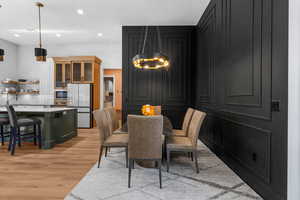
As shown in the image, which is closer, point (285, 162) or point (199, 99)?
point (285, 162)

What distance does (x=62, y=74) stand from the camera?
602 cm

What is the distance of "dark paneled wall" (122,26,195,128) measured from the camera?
4.74m

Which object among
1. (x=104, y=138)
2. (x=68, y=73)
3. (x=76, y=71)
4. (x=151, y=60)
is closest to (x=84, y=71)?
Result: (x=76, y=71)

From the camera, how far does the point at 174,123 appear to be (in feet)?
15.8

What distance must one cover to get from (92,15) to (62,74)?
2.76 metres

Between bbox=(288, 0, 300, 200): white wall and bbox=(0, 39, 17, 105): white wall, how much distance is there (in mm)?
7665

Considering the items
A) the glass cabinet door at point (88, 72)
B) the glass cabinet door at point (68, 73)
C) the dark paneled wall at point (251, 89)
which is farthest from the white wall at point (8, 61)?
the dark paneled wall at point (251, 89)

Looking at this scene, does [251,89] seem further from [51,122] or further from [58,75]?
[58,75]

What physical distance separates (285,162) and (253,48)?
1294 mm

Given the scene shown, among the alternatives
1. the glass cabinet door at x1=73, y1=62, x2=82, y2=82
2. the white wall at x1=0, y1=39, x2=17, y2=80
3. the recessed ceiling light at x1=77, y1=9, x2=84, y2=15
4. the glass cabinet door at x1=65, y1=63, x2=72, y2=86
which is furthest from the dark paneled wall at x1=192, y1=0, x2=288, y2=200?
the white wall at x1=0, y1=39, x2=17, y2=80

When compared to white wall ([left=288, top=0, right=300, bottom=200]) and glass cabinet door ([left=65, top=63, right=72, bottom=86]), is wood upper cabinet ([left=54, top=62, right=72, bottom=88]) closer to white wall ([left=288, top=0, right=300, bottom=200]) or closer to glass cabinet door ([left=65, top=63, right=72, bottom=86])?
glass cabinet door ([left=65, top=63, right=72, bottom=86])

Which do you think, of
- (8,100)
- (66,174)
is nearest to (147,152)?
(66,174)

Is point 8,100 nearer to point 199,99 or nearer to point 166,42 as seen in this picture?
point 166,42

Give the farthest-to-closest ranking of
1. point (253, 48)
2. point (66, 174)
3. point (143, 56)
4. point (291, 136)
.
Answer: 1. point (143, 56)
2. point (66, 174)
3. point (253, 48)
4. point (291, 136)
